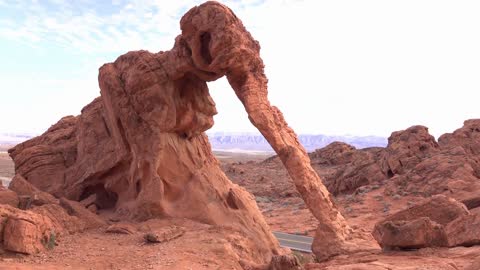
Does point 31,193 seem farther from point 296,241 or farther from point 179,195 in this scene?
point 296,241

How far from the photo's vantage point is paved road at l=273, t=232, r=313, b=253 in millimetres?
21453

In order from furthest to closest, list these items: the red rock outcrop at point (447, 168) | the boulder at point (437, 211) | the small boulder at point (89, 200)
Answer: the red rock outcrop at point (447, 168) → the small boulder at point (89, 200) → the boulder at point (437, 211)

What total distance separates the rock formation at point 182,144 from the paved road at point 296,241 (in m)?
5.95

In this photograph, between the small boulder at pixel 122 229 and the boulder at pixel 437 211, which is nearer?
the boulder at pixel 437 211

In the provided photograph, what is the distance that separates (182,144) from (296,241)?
10.1m

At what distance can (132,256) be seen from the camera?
11453mm

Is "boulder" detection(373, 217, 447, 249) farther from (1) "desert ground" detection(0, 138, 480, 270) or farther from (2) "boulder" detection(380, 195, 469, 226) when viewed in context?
(2) "boulder" detection(380, 195, 469, 226)

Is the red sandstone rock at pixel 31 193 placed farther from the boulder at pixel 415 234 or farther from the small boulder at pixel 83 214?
the boulder at pixel 415 234

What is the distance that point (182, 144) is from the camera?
16.8 m

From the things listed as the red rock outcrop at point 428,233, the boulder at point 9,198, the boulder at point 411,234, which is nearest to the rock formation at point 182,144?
the boulder at point 411,234

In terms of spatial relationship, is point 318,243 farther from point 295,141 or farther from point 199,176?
point 199,176

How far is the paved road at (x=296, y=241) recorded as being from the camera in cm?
2145

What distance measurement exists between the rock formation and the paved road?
5.95m

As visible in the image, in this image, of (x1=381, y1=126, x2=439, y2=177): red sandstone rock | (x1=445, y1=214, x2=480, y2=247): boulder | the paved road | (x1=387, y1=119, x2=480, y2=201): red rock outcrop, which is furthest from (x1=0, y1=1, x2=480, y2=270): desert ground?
(x1=381, y1=126, x2=439, y2=177): red sandstone rock
